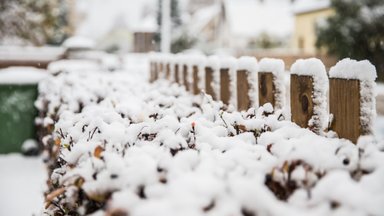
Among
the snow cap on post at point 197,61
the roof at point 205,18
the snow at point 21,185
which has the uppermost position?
the roof at point 205,18

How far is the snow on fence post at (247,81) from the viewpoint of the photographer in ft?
9.12

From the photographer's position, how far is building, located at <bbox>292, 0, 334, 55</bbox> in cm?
3114

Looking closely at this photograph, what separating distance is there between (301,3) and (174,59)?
103 feet

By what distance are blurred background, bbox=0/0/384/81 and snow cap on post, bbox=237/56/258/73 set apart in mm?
2814

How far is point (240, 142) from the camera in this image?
1775 mm

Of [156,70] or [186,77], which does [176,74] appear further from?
[156,70]

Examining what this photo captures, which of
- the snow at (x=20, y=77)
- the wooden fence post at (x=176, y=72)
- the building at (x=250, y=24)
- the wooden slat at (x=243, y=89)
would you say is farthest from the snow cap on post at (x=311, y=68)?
the building at (x=250, y=24)

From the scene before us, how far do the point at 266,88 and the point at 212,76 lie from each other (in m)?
1.08

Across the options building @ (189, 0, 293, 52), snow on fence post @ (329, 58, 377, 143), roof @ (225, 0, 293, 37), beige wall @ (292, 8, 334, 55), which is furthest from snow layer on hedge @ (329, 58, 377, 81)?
roof @ (225, 0, 293, 37)

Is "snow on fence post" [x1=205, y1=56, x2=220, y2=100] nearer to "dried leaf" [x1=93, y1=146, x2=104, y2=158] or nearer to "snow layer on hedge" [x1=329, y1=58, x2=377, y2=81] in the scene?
"snow layer on hedge" [x1=329, y1=58, x2=377, y2=81]

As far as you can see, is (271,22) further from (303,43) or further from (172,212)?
(172,212)

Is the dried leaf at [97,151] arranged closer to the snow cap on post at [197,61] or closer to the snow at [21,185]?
the snow cap on post at [197,61]

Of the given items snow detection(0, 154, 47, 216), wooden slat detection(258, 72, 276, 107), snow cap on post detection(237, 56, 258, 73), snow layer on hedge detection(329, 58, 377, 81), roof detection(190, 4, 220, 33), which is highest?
roof detection(190, 4, 220, 33)

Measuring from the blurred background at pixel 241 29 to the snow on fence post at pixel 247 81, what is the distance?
2.77 metres
